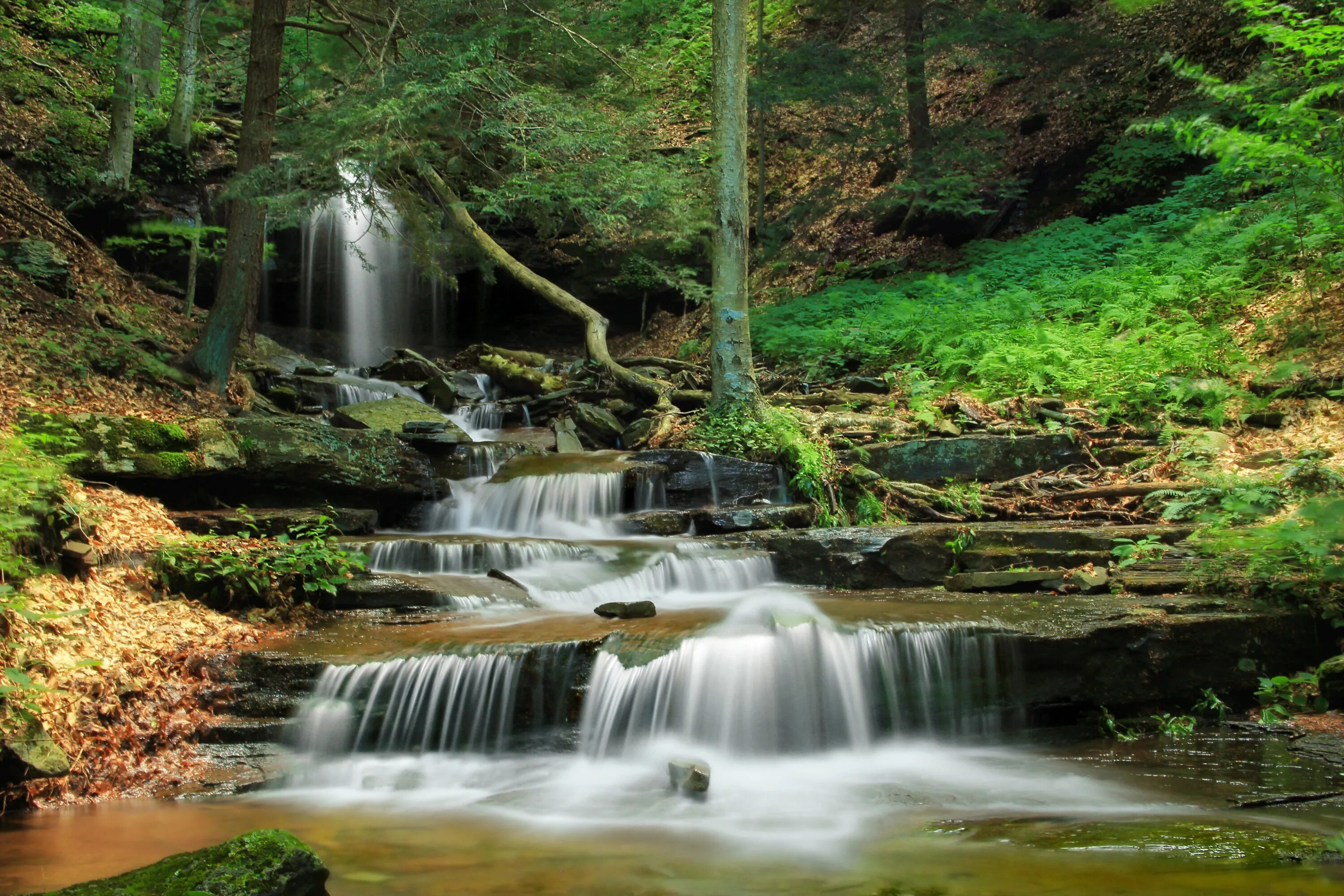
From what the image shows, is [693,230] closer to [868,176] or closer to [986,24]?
[986,24]

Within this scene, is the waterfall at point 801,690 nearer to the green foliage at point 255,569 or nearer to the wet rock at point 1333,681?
the wet rock at point 1333,681

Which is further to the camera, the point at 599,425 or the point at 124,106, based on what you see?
the point at 124,106

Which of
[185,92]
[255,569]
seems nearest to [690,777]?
[255,569]

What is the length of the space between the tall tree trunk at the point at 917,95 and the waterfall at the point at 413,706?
13196 mm

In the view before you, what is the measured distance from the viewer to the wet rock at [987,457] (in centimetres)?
994

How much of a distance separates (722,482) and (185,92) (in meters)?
13.3

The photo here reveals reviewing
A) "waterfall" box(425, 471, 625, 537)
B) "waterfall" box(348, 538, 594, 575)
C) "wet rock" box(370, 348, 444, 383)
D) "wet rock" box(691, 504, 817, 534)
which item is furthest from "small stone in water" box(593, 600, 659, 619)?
"wet rock" box(370, 348, 444, 383)

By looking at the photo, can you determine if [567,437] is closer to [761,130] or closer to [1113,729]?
[1113,729]

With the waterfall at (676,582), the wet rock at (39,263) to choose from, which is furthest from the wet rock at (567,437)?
the wet rock at (39,263)

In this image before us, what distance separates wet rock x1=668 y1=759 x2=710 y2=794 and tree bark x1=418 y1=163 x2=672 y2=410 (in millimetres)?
7719

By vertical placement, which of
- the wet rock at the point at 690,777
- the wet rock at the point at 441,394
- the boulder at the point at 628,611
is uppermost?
the wet rock at the point at 441,394

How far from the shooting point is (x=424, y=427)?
11.1 meters

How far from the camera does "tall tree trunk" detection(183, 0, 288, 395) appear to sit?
34.1ft

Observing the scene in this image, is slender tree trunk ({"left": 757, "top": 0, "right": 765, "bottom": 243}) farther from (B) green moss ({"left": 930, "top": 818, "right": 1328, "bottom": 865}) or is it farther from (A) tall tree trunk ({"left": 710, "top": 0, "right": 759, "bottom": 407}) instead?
(B) green moss ({"left": 930, "top": 818, "right": 1328, "bottom": 865})
